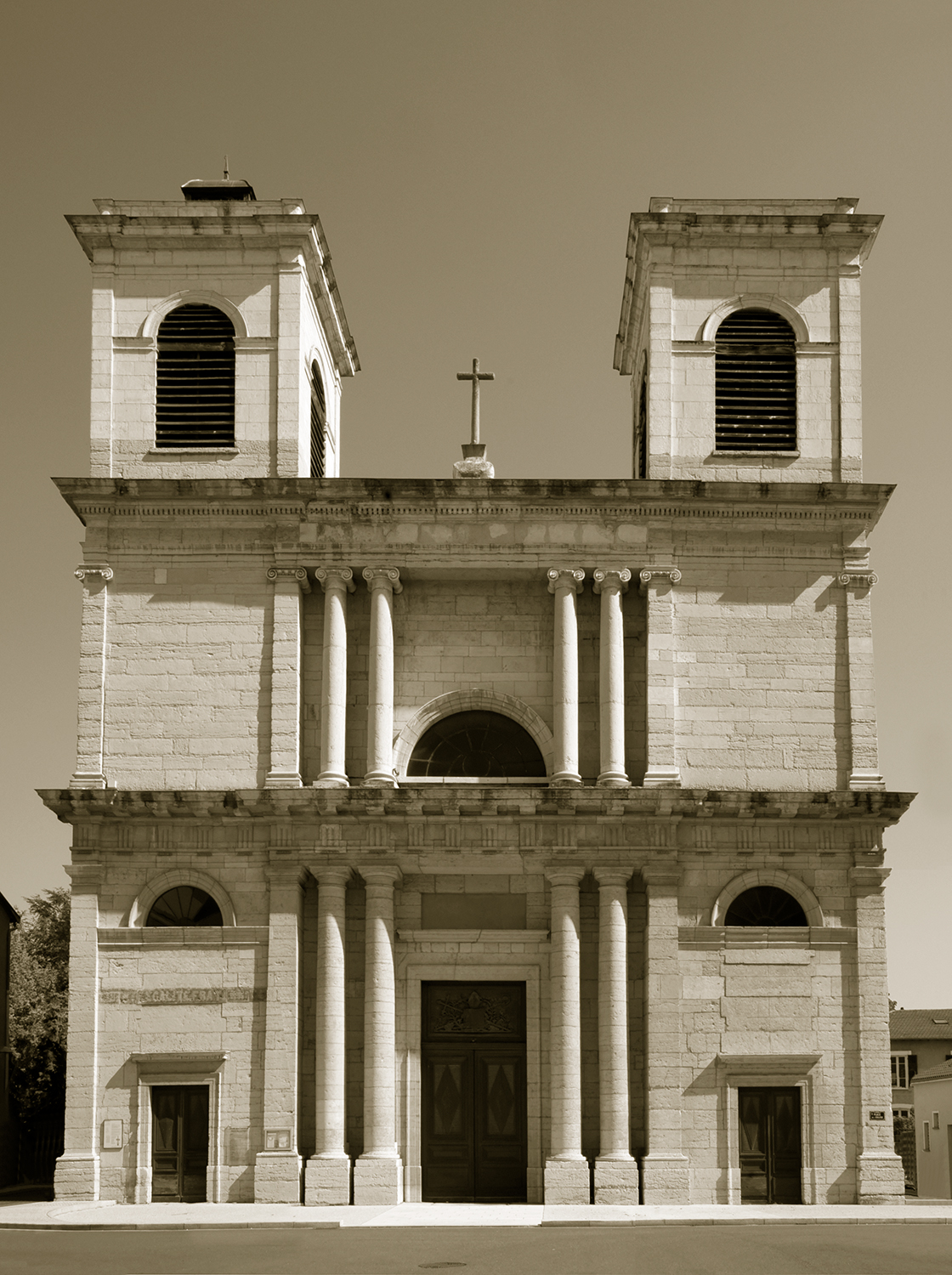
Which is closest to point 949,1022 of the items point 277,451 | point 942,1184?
point 942,1184

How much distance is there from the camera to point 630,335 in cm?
3544

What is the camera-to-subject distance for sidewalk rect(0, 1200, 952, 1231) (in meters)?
25.2

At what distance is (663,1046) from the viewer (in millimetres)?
28297

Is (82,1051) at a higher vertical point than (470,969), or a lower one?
lower

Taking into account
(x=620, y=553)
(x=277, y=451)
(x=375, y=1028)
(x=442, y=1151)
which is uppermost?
(x=277, y=451)

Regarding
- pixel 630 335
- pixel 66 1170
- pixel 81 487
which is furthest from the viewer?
pixel 630 335

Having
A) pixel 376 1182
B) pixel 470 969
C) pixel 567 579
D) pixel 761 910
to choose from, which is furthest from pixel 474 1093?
pixel 567 579

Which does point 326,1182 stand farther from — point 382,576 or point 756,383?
point 756,383

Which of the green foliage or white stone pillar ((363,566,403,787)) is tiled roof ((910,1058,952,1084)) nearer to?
the green foliage

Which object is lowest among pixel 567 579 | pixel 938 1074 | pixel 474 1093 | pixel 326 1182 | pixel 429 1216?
pixel 429 1216

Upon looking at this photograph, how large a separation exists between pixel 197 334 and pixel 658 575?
9.56 m

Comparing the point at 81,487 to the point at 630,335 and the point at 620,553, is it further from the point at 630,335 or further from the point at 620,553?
the point at 630,335

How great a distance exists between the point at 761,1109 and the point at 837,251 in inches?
608

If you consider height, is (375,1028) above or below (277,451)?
below
